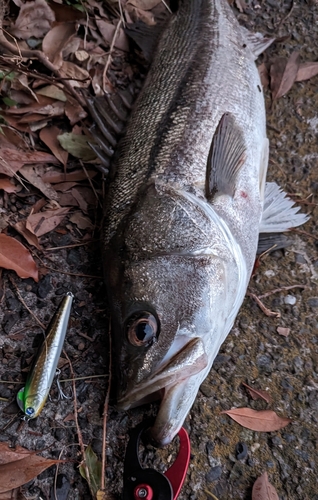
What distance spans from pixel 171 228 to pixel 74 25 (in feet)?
7.01

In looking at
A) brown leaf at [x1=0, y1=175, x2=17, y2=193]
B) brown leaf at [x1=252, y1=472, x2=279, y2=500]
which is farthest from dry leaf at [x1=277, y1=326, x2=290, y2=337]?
brown leaf at [x1=0, y1=175, x2=17, y2=193]

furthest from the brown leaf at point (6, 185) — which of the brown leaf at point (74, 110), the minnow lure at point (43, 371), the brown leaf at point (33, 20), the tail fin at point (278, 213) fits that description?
the tail fin at point (278, 213)

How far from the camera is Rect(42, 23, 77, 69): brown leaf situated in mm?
3553

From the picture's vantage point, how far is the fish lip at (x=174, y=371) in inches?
84.3

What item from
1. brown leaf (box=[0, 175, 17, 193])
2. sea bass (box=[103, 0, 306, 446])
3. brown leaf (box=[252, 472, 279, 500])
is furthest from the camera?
brown leaf (box=[0, 175, 17, 193])

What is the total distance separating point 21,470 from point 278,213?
6.98 ft

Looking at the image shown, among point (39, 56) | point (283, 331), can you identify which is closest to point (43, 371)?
point (283, 331)

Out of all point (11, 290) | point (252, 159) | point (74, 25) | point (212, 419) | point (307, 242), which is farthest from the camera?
point (74, 25)

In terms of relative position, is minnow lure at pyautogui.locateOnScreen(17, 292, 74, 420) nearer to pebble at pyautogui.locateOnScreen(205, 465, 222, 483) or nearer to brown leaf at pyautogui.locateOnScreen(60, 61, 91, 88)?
pebble at pyautogui.locateOnScreen(205, 465, 222, 483)

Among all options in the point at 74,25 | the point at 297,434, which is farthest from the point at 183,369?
the point at 74,25

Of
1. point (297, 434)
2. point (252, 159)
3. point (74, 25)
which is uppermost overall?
point (74, 25)

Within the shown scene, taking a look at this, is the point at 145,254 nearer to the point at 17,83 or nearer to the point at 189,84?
the point at 189,84

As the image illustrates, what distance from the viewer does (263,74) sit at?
400 centimetres

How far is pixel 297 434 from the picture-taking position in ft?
8.59
